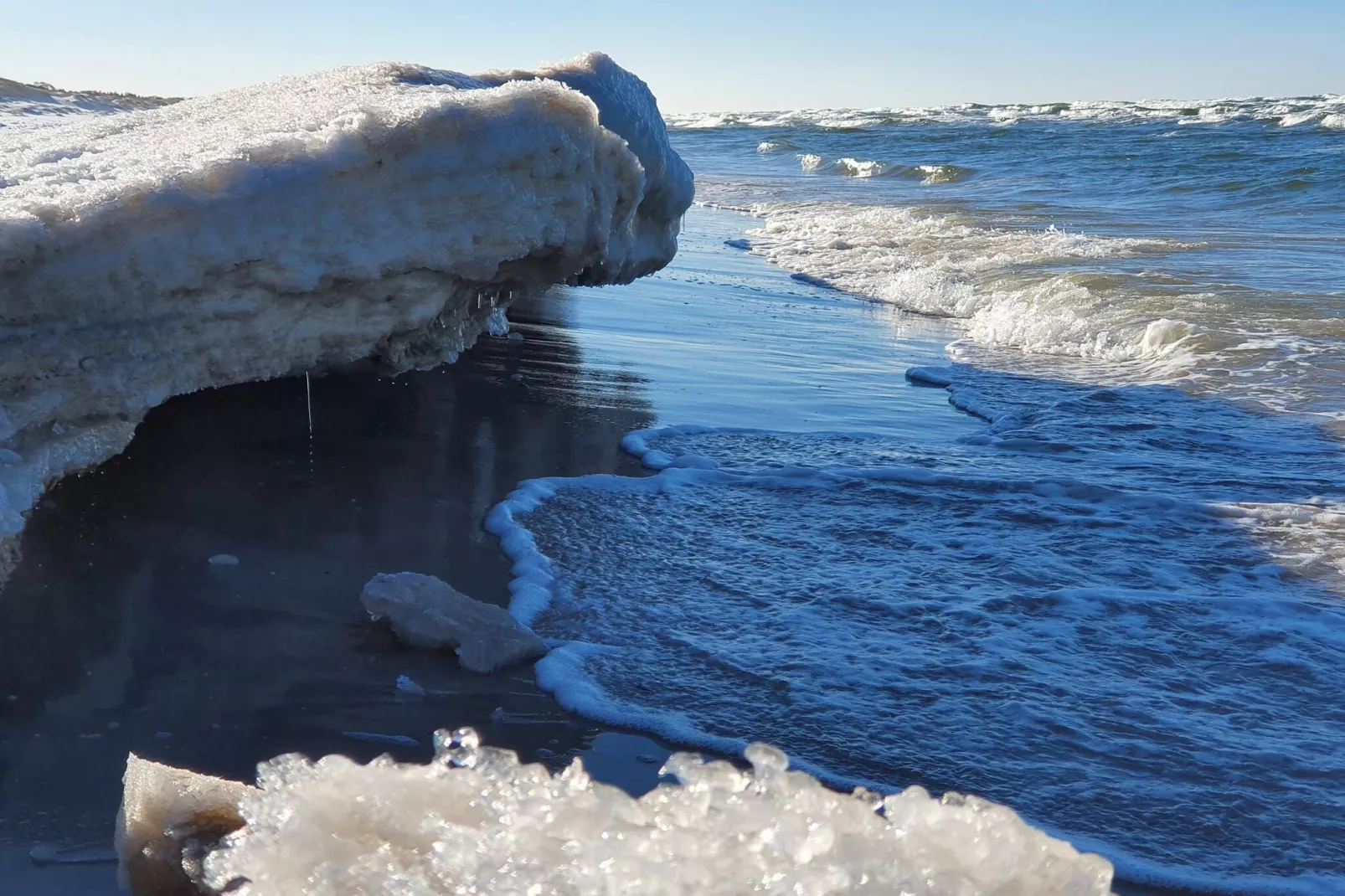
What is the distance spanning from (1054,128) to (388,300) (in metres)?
31.1

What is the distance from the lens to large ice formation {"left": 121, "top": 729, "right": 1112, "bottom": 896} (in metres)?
0.97

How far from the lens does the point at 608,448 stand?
517 cm

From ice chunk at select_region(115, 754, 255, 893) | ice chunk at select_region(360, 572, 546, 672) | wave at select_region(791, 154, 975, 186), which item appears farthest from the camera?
A: wave at select_region(791, 154, 975, 186)

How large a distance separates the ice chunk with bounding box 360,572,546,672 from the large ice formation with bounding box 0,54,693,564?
96 centimetres

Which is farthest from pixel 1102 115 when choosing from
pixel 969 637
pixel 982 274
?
pixel 969 637

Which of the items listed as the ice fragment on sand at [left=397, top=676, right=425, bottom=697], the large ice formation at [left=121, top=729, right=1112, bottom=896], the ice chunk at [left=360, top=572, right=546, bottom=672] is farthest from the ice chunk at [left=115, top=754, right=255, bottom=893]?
the ice chunk at [left=360, top=572, right=546, bottom=672]

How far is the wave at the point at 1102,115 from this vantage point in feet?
101

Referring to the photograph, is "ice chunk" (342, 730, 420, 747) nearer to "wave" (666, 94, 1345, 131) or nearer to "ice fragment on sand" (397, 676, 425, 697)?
"ice fragment on sand" (397, 676, 425, 697)

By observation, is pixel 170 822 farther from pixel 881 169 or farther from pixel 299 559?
pixel 881 169

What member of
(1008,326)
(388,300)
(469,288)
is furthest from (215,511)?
(1008,326)

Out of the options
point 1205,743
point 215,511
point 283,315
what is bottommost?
→ point 1205,743

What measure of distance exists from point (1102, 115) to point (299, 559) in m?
38.9

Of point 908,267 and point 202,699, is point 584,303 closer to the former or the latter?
point 908,267

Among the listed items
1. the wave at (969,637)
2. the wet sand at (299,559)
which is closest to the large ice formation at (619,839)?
the wet sand at (299,559)
